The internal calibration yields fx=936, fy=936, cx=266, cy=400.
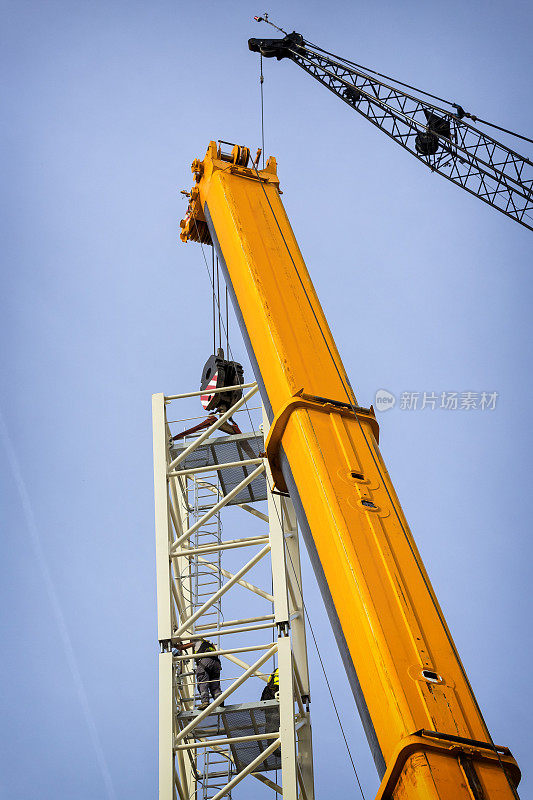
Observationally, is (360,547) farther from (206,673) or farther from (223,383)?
Result: (223,383)

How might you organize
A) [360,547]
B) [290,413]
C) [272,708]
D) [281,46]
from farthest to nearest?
[281,46]
[272,708]
[290,413]
[360,547]

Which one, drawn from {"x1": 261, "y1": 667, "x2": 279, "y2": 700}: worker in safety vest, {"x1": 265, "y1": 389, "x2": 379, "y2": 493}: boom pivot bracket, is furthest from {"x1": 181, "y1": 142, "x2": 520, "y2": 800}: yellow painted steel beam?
{"x1": 261, "y1": 667, "x2": 279, "y2": 700}: worker in safety vest

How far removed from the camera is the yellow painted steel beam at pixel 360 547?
709 cm

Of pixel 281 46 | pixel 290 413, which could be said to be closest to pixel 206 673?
pixel 290 413

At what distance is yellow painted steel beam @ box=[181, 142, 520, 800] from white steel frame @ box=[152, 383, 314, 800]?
443 cm

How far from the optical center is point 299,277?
11.3 m

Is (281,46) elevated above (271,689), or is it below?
above

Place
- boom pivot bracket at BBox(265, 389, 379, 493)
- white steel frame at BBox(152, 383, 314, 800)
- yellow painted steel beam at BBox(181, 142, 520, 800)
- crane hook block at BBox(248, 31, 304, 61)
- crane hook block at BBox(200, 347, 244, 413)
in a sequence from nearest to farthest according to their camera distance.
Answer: yellow painted steel beam at BBox(181, 142, 520, 800) → boom pivot bracket at BBox(265, 389, 379, 493) → white steel frame at BBox(152, 383, 314, 800) → crane hook block at BBox(200, 347, 244, 413) → crane hook block at BBox(248, 31, 304, 61)

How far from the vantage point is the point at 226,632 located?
14.5 meters

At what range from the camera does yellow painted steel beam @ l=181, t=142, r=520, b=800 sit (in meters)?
7.09

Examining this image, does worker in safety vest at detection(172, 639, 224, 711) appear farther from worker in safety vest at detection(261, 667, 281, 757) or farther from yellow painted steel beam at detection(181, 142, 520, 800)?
yellow painted steel beam at detection(181, 142, 520, 800)

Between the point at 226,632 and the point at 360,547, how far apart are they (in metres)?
6.93

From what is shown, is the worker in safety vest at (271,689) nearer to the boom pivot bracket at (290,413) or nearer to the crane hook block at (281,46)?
the boom pivot bracket at (290,413)

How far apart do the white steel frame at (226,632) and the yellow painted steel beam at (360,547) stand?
14.5 feet
